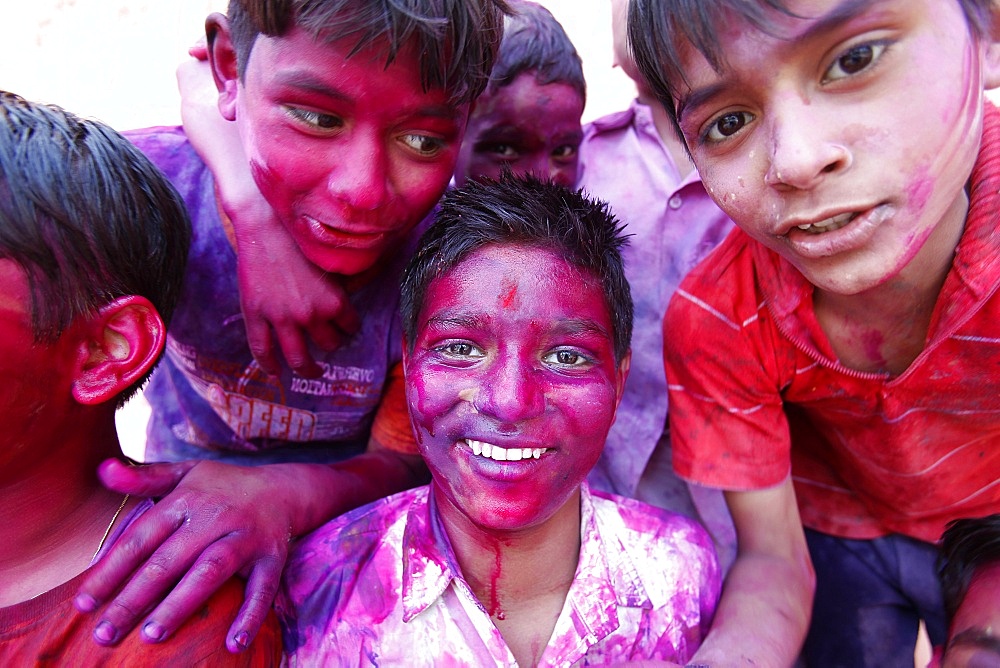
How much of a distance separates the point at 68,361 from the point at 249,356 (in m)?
0.56

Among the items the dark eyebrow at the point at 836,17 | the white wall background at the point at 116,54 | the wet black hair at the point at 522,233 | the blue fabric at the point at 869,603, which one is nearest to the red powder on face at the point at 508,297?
the wet black hair at the point at 522,233

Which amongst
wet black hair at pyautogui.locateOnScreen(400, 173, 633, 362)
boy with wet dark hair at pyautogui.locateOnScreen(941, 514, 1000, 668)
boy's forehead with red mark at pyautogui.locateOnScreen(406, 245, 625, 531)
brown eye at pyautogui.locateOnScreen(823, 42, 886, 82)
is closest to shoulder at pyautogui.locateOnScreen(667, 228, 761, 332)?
wet black hair at pyautogui.locateOnScreen(400, 173, 633, 362)

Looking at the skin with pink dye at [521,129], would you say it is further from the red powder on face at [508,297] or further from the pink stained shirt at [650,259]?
the red powder on face at [508,297]

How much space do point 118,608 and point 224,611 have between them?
160 millimetres

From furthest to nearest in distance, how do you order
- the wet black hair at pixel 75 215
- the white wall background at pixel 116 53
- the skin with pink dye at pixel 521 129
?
the white wall background at pixel 116 53, the skin with pink dye at pixel 521 129, the wet black hair at pixel 75 215

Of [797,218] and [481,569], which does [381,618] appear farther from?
[797,218]

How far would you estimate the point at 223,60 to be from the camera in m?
1.64

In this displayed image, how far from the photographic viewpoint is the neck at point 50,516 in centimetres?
134

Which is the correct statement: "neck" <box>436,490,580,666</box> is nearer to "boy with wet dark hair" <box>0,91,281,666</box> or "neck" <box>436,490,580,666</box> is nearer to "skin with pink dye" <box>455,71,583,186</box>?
"boy with wet dark hair" <box>0,91,281,666</box>

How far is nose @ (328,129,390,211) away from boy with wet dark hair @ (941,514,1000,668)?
1208 mm

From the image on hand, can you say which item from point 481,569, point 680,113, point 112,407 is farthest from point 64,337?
point 680,113

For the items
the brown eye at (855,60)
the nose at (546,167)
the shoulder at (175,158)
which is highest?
the brown eye at (855,60)

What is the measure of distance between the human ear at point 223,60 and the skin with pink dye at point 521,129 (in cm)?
55

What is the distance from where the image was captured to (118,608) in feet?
4.03
